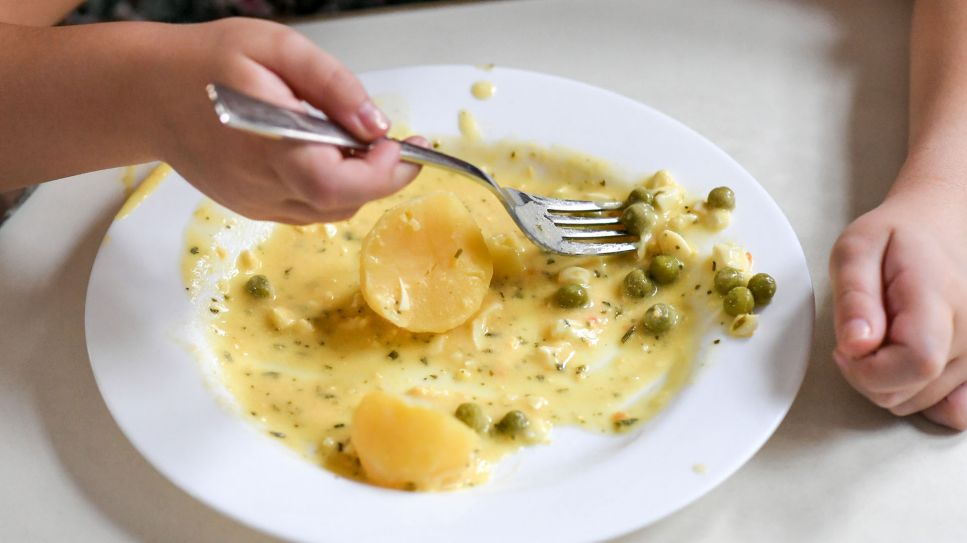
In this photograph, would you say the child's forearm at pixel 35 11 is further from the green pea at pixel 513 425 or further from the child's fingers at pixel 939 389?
the child's fingers at pixel 939 389

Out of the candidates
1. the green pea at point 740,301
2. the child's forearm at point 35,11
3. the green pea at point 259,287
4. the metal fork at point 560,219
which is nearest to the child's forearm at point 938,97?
the green pea at point 740,301

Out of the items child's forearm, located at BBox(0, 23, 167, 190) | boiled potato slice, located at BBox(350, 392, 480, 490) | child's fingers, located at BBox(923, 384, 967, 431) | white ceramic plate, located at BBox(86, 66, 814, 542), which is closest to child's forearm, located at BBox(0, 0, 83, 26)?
child's forearm, located at BBox(0, 23, 167, 190)

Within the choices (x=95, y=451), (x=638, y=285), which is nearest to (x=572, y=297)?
(x=638, y=285)

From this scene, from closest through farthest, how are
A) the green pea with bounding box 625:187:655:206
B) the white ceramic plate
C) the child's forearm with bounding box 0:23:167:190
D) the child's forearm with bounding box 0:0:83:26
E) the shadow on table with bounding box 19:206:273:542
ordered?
the white ceramic plate → the shadow on table with bounding box 19:206:273:542 → the child's forearm with bounding box 0:23:167:190 → the green pea with bounding box 625:187:655:206 → the child's forearm with bounding box 0:0:83:26

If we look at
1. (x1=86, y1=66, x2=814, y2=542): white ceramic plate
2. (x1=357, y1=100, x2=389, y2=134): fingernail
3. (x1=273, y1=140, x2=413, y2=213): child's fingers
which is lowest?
(x1=86, y1=66, x2=814, y2=542): white ceramic plate

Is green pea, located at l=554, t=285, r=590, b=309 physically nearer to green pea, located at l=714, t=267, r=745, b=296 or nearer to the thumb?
green pea, located at l=714, t=267, r=745, b=296

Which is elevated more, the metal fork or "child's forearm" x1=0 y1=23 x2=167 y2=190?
"child's forearm" x1=0 y1=23 x2=167 y2=190

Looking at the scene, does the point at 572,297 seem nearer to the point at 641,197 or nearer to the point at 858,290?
the point at 641,197
